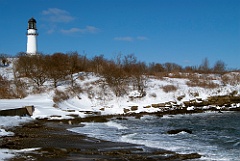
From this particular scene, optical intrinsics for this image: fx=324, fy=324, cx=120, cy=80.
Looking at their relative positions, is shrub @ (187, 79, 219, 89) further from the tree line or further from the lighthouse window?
the lighthouse window

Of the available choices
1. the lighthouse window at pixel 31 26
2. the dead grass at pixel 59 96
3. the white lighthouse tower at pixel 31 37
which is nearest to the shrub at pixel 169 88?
the dead grass at pixel 59 96

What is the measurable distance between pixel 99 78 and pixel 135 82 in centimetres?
550

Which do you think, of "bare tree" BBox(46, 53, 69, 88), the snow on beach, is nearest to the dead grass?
the snow on beach

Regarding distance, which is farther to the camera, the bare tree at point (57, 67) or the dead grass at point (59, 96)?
the bare tree at point (57, 67)

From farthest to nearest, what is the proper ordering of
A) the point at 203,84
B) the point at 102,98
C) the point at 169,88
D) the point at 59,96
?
the point at 203,84, the point at 169,88, the point at 102,98, the point at 59,96

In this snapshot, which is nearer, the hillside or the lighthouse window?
the hillside

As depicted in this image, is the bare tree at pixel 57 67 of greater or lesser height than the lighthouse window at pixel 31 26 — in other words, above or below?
below

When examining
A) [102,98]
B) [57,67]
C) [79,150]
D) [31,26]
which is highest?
[31,26]

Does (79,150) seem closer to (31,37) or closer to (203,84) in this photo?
(203,84)

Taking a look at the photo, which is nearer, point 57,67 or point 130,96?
point 130,96

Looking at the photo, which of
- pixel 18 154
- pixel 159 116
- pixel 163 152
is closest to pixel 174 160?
pixel 163 152

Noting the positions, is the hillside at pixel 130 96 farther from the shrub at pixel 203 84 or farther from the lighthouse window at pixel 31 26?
the lighthouse window at pixel 31 26

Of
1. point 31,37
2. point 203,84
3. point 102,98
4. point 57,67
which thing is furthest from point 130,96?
point 31,37

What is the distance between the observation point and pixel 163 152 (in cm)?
1388
